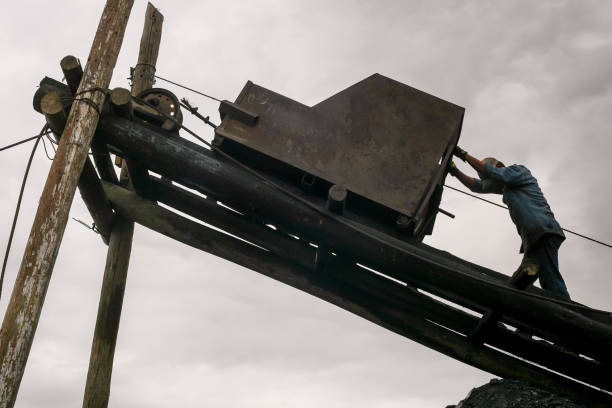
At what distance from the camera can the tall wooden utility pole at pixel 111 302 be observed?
15.0 feet

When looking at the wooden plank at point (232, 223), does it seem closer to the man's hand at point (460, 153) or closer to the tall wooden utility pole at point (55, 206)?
the tall wooden utility pole at point (55, 206)

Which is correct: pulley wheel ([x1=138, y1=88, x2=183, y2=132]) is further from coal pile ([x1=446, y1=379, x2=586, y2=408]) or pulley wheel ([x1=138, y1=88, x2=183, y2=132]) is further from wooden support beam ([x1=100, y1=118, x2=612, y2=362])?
coal pile ([x1=446, y1=379, x2=586, y2=408])

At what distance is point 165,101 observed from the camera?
168 inches

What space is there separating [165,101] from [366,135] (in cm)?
171

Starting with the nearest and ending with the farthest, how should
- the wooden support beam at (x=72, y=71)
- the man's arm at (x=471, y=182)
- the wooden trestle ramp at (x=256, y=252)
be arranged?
the wooden trestle ramp at (x=256, y=252) < the wooden support beam at (x=72, y=71) < the man's arm at (x=471, y=182)

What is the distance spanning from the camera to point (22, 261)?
3.18 metres

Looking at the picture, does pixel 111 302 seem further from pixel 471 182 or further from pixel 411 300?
pixel 471 182

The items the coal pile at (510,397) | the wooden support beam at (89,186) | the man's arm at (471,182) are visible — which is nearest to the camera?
the wooden support beam at (89,186)

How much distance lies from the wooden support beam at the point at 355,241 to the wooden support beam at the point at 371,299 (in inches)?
25.1

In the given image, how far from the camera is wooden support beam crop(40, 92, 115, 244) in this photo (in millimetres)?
3686

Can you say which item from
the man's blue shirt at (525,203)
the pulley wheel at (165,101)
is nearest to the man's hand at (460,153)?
the man's blue shirt at (525,203)

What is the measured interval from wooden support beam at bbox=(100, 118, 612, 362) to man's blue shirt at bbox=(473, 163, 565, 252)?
0.89m

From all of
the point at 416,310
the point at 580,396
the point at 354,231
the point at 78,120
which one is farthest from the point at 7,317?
the point at 580,396

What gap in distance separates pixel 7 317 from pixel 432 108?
3.45 meters
